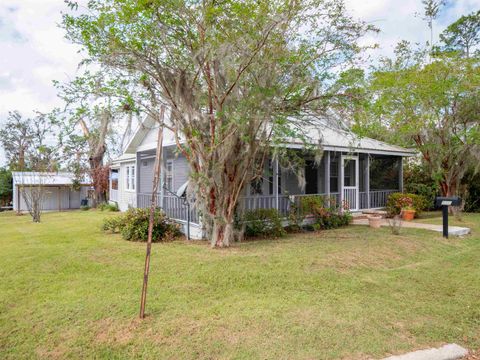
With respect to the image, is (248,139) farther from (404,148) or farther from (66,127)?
(404,148)

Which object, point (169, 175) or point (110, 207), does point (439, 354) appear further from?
point (110, 207)

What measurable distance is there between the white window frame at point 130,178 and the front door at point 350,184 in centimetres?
1081

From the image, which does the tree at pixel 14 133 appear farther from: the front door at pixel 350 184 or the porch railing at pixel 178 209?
the front door at pixel 350 184

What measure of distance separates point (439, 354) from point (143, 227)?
806 centimetres

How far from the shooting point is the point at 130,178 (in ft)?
62.1

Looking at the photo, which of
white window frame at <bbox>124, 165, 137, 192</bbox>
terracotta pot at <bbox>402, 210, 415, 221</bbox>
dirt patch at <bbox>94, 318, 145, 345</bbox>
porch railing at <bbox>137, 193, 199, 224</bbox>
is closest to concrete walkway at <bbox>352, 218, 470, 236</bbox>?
terracotta pot at <bbox>402, 210, 415, 221</bbox>

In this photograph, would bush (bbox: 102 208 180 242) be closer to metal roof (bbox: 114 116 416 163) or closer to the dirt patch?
metal roof (bbox: 114 116 416 163)

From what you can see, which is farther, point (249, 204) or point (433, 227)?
point (433, 227)

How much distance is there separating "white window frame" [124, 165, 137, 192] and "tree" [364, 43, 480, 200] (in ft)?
41.0

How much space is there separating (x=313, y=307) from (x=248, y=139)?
14.0ft

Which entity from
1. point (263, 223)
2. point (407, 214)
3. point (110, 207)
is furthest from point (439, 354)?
point (110, 207)

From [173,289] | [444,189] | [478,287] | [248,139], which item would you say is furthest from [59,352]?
[444,189]

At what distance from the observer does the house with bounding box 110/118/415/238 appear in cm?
1096

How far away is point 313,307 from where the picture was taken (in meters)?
4.68
